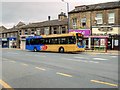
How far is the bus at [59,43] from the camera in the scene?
3562cm

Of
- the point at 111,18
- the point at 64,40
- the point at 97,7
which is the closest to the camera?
the point at 64,40

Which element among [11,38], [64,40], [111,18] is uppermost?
[111,18]

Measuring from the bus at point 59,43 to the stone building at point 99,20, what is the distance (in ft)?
30.8

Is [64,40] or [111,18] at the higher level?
[111,18]

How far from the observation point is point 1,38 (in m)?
83.9

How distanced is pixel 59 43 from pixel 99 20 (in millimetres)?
11501

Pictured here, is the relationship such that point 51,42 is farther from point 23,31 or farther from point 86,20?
point 23,31

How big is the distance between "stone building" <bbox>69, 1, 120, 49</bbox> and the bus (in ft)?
30.8

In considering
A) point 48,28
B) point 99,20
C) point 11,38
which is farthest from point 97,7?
point 11,38

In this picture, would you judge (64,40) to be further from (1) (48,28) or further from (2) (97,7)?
(1) (48,28)

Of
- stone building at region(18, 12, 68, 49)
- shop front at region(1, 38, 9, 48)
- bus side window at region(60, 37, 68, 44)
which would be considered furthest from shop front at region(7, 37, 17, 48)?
bus side window at region(60, 37, 68, 44)

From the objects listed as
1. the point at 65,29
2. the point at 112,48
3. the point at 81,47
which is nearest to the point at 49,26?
the point at 65,29

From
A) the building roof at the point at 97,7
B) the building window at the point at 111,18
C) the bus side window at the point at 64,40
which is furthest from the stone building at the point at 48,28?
the bus side window at the point at 64,40

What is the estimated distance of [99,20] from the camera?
45.8 meters
